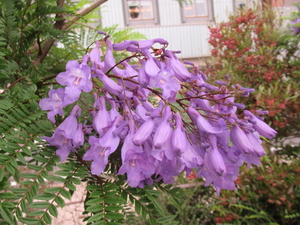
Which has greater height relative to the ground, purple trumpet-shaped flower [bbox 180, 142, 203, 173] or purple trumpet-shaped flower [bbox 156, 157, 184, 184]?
purple trumpet-shaped flower [bbox 180, 142, 203, 173]

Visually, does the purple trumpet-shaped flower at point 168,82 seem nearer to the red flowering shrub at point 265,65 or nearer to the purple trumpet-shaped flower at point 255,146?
the purple trumpet-shaped flower at point 255,146

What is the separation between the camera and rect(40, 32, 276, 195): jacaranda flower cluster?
0.46 m

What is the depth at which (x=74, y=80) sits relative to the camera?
1.53 ft

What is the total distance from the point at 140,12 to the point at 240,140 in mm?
6869

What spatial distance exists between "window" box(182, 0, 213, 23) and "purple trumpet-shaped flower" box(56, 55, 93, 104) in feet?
23.5

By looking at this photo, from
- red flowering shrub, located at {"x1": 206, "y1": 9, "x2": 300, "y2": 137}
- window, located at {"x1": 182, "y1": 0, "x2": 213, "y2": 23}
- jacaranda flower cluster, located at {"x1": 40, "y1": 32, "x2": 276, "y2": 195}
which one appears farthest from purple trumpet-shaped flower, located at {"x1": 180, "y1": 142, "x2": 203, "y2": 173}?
window, located at {"x1": 182, "y1": 0, "x2": 213, "y2": 23}

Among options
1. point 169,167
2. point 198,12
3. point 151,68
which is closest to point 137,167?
point 169,167

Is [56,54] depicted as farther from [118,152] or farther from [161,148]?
[161,148]

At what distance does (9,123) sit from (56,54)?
0.51 m

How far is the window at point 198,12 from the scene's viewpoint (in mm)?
7184

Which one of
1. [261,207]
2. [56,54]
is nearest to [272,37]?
[261,207]


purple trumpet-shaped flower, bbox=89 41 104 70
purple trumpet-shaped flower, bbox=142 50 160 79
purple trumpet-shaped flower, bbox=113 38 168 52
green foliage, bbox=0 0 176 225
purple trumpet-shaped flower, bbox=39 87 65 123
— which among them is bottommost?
green foliage, bbox=0 0 176 225

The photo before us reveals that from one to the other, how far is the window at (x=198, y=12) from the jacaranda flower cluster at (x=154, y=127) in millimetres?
7083

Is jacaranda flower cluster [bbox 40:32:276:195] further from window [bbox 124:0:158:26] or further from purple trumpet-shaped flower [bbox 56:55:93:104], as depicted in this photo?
window [bbox 124:0:158:26]
